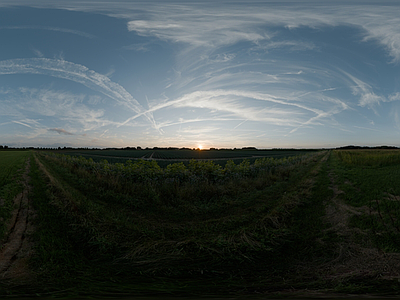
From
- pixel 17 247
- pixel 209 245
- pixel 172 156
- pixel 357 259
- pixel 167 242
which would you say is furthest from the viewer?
pixel 172 156

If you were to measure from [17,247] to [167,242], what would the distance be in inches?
107

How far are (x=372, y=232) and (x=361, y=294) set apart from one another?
2396 mm

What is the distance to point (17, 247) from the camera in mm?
4090

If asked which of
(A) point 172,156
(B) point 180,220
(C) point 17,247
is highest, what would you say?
(A) point 172,156

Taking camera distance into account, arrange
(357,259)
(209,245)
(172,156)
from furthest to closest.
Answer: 1. (172,156)
2. (209,245)
3. (357,259)

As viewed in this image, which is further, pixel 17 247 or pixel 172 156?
pixel 172 156

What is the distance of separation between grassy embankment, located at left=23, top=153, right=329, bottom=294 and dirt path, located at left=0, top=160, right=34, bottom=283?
0.66ft

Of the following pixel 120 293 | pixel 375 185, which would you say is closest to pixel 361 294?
pixel 120 293

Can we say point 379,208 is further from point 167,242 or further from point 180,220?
point 167,242

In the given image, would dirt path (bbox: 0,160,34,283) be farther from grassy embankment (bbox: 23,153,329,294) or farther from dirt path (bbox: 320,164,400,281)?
dirt path (bbox: 320,164,400,281)

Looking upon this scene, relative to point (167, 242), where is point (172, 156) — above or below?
above

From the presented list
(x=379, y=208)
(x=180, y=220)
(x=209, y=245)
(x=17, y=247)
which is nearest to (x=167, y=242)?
(x=209, y=245)

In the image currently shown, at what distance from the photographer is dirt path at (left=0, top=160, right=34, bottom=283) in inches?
132

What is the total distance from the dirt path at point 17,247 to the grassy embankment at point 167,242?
0.66ft
